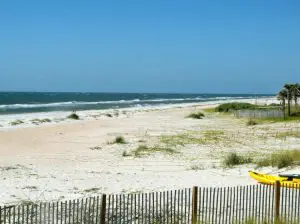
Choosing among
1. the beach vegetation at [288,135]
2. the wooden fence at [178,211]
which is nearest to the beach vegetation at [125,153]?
the beach vegetation at [288,135]

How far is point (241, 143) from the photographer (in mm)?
32406

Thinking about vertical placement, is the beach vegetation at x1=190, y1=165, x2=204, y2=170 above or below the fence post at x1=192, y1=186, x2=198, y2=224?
below

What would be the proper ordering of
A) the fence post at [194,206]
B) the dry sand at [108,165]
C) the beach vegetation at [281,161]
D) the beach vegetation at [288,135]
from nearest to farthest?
the fence post at [194,206], the dry sand at [108,165], the beach vegetation at [281,161], the beach vegetation at [288,135]

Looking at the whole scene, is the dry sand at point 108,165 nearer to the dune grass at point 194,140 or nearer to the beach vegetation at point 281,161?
the dune grass at point 194,140

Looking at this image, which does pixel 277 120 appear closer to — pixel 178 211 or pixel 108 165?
pixel 108 165

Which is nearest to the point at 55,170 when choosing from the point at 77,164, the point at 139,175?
the point at 77,164

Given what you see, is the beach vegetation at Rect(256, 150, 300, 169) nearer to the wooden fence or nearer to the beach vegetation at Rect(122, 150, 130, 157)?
the beach vegetation at Rect(122, 150, 130, 157)

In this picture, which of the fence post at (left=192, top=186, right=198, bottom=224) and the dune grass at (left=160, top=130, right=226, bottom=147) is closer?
the fence post at (left=192, top=186, right=198, bottom=224)

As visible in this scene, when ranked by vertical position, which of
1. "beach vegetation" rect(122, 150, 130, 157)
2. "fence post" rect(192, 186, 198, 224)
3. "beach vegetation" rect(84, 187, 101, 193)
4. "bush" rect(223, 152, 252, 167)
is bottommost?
"beach vegetation" rect(122, 150, 130, 157)

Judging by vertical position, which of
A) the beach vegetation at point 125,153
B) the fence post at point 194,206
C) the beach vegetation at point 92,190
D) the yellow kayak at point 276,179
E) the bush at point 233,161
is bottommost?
the beach vegetation at point 125,153

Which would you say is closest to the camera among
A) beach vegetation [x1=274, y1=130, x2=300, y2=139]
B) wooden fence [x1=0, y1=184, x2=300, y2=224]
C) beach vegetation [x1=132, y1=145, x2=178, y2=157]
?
wooden fence [x1=0, y1=184, x2=300, y2=224]

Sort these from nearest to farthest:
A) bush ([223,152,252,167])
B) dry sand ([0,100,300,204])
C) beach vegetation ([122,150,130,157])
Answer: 1. dry sand ([0,100,300,204])
2. bush ([223,152,252,167])
3. beach vegetation ([122,150,130,157])

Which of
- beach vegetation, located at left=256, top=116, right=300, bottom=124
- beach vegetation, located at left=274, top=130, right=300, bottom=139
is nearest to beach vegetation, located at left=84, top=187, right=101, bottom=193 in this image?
beach vegetation, located at left=274, top=130, right=300, bottom=139

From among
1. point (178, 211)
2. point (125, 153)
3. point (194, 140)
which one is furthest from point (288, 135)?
point (178, 211)
